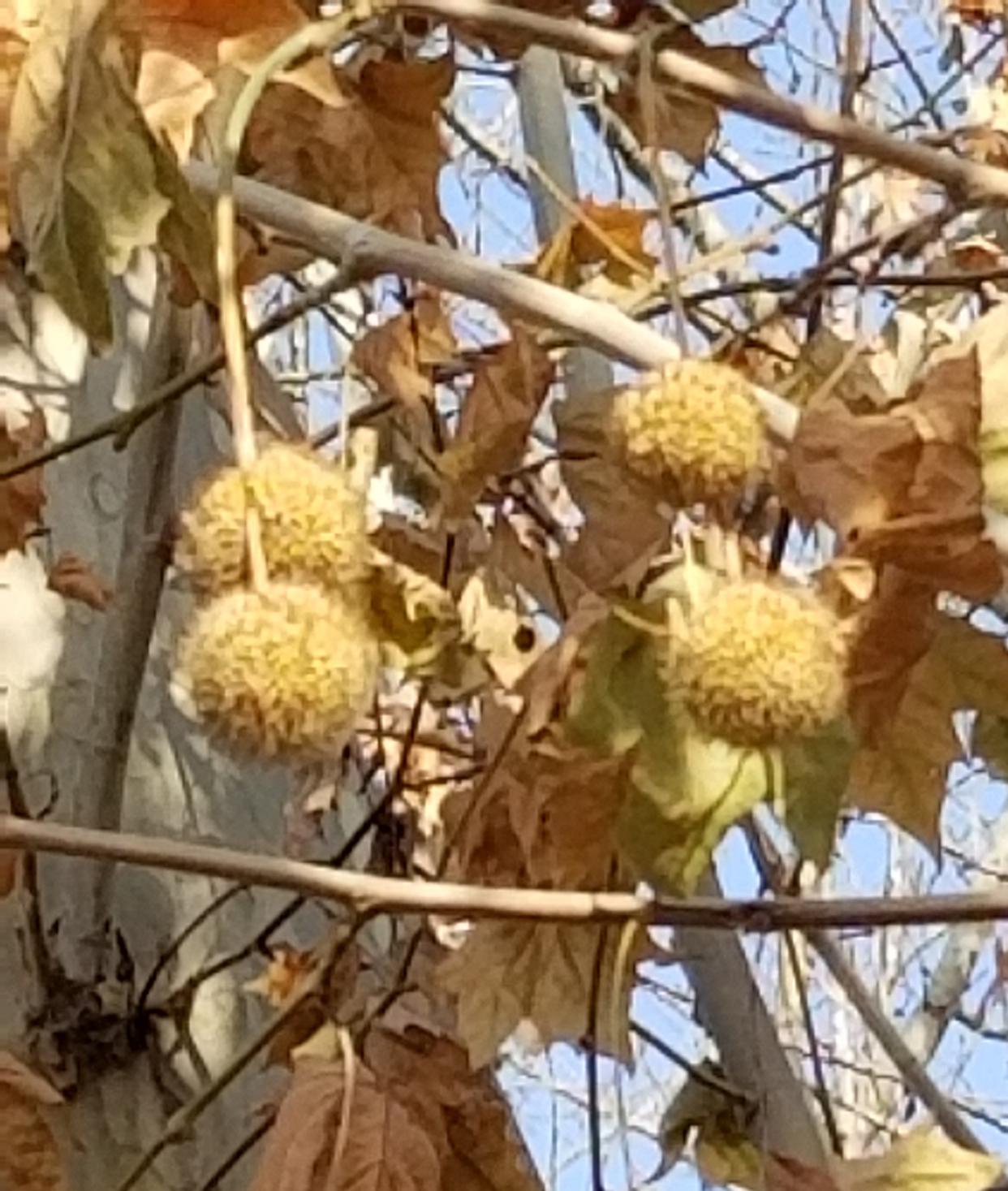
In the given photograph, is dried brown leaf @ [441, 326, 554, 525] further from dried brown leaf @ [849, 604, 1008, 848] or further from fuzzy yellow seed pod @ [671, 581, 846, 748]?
fuzzy yellow seed pod @ [671, 581, 846, 748]

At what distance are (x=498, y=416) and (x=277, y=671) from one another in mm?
387

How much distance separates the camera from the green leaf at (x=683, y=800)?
0.82 meters

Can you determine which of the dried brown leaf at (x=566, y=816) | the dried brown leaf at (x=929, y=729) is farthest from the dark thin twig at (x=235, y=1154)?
the dried brown leaf at (x=929, y=729)

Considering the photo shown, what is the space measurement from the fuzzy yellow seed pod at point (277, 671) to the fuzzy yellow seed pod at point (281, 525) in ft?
0.04

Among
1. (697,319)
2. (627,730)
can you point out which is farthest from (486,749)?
(697,319)

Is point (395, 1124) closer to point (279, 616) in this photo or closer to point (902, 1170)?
point (902, 1170)

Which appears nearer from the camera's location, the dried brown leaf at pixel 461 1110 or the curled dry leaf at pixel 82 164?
the curled dry leaf at pixel 82 164

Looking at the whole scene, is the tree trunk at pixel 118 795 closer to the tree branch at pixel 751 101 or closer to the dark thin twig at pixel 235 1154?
the dark thin twig at pixel 235 1154

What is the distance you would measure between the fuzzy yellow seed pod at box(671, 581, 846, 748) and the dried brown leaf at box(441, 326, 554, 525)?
0.32m

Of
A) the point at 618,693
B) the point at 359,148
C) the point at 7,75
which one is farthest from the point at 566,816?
the point at 359,148

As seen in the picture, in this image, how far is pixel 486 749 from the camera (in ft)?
3.59

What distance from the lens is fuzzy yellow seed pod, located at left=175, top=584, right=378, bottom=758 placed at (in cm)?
70

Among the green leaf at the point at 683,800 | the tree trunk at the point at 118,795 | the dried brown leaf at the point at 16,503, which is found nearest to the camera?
the green leaf at the point at 683,800

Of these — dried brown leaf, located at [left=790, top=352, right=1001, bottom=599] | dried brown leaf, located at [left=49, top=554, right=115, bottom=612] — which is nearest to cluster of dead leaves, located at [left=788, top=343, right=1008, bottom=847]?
dried brown leaf, located at [left=790, top=352, right=1001, bottom=599]
